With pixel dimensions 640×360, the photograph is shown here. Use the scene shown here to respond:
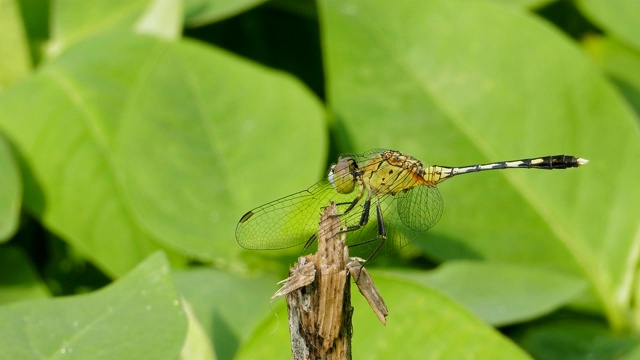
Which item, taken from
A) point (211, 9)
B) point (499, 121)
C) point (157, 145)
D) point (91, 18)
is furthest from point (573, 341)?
point (91, 18)

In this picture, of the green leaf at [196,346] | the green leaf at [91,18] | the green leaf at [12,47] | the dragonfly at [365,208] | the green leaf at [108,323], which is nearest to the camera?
the green leaf at [108,323]

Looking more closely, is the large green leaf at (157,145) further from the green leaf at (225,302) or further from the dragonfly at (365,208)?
the dragonfly at (365,208)

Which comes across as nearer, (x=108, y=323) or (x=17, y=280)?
(x=108, y=323)

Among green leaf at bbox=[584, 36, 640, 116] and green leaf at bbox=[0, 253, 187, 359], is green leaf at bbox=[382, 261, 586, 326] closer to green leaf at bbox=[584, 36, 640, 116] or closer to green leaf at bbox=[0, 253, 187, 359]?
green leaf at bbox=[0, 253, 187, 359]

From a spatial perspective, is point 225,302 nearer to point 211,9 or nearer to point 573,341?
point 573,341

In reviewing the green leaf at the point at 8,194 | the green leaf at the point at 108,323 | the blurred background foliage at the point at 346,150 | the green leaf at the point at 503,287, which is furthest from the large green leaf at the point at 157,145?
the green leaf at the point at 108,323
